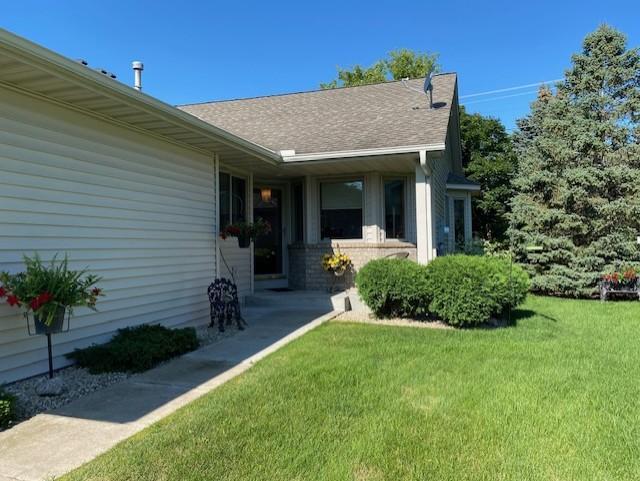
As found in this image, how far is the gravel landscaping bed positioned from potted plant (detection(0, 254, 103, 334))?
54 centimetres

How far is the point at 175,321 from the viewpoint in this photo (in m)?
6.72

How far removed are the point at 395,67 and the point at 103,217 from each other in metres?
31.6

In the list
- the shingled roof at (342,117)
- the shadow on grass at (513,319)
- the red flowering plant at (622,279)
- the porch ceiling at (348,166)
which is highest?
the shingled roof at (342,117)

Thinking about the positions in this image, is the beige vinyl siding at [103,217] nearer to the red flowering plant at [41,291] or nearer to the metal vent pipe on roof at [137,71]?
the red flowering plant at [41,291]

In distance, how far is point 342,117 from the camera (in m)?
10.6

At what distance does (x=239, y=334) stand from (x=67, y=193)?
290 centimetres

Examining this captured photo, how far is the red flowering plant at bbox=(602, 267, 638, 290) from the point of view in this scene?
1005 cm

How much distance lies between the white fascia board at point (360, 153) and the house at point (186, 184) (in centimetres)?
2

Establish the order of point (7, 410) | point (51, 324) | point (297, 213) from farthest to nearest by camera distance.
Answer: point (297, 213), point (51, 324), point (7, 410)

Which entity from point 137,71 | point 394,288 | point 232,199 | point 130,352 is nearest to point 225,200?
point 232,199

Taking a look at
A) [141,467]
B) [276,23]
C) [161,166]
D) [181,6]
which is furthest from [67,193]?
[276,23]

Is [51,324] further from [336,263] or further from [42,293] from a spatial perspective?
[336,263]

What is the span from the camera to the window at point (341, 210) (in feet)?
32.4

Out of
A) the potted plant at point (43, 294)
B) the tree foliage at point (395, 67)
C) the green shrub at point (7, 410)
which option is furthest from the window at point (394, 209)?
Result: the tree foliage at point (395, 67)
